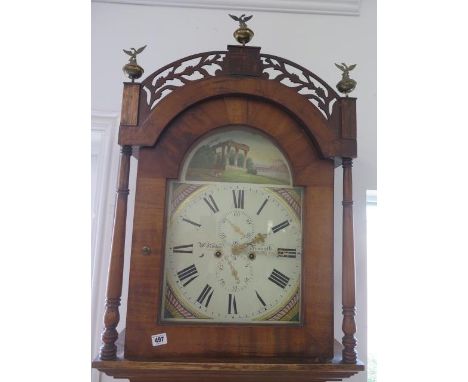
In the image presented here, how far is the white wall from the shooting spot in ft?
3.36

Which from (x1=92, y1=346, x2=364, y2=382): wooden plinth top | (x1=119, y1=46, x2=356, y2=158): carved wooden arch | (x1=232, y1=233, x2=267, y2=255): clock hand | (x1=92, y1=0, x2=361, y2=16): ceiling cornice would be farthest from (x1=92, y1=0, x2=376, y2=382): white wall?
(x1=92, y1=346, x2=364, y2=382): wooden plinth top

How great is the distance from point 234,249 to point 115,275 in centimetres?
21

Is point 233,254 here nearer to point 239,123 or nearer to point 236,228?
point 236,228

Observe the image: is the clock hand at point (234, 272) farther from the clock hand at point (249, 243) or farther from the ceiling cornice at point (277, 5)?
the ceiling cornice at point (277, 5)

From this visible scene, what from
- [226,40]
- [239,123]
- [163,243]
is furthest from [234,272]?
[226,40]

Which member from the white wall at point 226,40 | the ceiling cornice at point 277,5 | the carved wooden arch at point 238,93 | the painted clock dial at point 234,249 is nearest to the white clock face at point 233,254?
the painted clock dial at point 234,249

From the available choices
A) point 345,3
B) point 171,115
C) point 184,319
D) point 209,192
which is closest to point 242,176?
point 209,192

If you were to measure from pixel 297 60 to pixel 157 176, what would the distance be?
0.59 meters

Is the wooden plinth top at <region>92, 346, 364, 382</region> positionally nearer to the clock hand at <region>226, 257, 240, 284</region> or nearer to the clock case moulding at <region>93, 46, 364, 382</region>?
the clock case moulding at <region>93, 46, 364, 382</region>

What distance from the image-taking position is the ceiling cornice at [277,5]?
106 centimetres

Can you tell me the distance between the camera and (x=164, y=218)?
66cm

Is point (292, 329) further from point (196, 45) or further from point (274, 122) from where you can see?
point (196, 45)

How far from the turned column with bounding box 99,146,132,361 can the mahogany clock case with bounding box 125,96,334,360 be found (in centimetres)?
2

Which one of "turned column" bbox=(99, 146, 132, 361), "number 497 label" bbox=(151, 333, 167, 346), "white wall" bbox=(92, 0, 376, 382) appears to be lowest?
"number 497 label" bbox=(151, 333, 167, 346)
